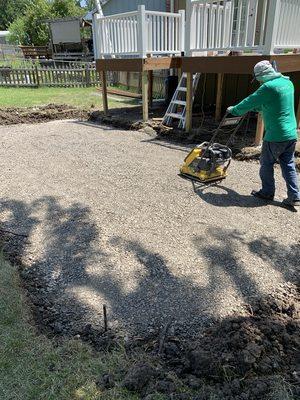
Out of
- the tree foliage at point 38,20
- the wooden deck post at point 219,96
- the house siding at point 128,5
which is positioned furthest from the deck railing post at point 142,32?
the tree foliage at point 38,20

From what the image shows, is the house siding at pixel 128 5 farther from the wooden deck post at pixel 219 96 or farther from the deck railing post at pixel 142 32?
the wooden deck post at pixel 219 96

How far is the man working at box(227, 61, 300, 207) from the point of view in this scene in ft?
14.6

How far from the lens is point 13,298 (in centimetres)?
304

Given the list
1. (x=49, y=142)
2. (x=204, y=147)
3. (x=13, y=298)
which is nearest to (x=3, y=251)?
(x=13, y=298)

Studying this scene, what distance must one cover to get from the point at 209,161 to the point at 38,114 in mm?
7493

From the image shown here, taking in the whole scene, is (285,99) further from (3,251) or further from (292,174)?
(3,251)

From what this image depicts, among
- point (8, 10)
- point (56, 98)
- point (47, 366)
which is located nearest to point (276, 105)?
point (47, 366)

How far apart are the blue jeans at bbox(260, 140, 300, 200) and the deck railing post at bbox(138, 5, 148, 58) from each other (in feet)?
16.1

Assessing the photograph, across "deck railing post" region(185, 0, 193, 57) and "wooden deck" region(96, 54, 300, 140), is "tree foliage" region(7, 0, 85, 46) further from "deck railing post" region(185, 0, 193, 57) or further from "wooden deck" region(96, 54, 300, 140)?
"deck railing post" region(185, 0, 193, 57)

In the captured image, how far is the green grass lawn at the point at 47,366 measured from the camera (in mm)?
2189

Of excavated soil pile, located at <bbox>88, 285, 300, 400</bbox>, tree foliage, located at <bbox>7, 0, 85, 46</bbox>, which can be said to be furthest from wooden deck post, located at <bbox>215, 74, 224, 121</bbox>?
tree foliage, located at <bbox>7, 0, 85, 46</bbox>

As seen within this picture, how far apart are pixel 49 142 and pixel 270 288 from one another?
6447mm

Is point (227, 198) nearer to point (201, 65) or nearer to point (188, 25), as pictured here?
A: point (201, 65)

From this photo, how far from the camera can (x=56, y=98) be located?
1389 centimetres
